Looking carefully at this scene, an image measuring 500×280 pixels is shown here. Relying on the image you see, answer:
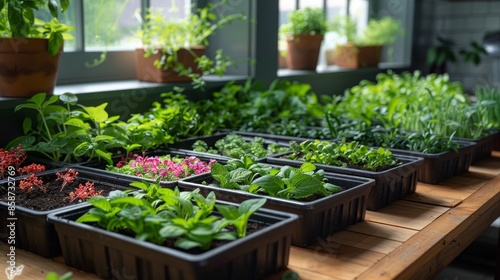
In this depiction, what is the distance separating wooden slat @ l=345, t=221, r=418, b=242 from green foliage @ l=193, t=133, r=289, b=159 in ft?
1.53

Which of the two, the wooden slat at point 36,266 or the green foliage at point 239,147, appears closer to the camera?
the wooden slat at point 36,266

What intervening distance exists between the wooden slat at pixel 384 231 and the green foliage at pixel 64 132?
0.71 m

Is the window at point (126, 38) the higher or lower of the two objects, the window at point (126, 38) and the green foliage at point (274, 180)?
the higher

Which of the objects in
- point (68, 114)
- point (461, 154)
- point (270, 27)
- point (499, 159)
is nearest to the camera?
point (68, 114)

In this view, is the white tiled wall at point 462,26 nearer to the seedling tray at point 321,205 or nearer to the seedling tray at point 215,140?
the seedling tray at point 215,140

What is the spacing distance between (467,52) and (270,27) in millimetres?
2120

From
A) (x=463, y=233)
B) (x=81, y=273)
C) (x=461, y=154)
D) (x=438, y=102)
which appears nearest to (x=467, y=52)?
(x=438, y=102)

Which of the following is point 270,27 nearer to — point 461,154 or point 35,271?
point 461,154

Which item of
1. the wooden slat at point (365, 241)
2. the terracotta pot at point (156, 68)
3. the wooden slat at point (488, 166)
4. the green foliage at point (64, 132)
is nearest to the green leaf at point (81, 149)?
the green foliage at point (64, 132)

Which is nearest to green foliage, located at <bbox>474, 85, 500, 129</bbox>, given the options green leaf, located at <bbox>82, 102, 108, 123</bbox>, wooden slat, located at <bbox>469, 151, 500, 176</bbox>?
wooden slat, located at <bbox>469, 151, 500, 176</bbox>

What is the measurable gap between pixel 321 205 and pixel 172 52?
1.32 metres

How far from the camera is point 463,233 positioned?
1.52 metres

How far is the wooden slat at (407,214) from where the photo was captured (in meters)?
1.47

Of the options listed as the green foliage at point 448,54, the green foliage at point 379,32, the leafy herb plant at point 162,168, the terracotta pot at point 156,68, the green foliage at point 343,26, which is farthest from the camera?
the green foliage at point 448,54
